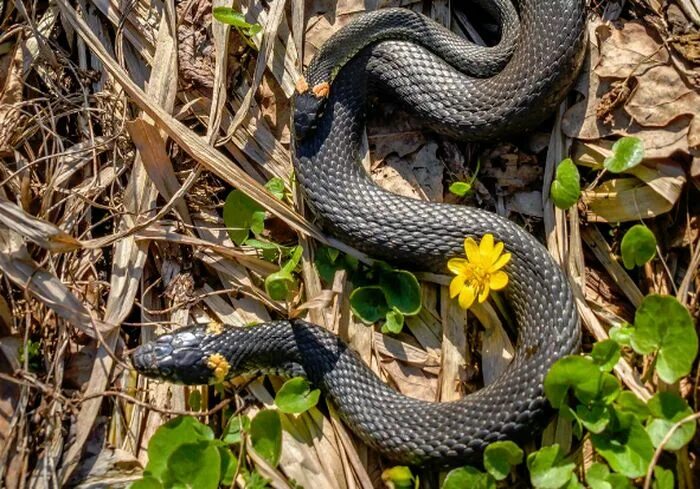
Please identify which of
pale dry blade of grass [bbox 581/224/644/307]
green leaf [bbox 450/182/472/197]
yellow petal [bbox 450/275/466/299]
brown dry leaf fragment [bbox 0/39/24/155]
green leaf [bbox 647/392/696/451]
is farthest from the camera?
brown dry leaf fragment [bbox 0/39/24/155]

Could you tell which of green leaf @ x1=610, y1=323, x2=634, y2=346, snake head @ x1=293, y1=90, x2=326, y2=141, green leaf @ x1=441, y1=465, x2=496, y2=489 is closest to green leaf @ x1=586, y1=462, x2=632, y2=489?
green leaf @ x1=441, y1=465, x2=496, y2=489

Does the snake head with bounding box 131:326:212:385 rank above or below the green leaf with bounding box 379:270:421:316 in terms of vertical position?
below

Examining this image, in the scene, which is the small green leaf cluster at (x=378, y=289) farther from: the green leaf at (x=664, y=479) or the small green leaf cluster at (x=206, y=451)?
the green leaf at (x=664, y=479)

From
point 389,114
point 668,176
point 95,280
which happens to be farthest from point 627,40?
point 95,280

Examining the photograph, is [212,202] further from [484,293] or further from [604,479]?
[604,479]

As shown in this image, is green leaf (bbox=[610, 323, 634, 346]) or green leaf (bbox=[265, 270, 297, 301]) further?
green leaf (bbox=[265, 270, 297, 301])

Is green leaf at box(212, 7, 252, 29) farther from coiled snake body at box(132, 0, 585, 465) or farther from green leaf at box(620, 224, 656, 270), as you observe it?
green leaf at box(620, 224, 656, 270)

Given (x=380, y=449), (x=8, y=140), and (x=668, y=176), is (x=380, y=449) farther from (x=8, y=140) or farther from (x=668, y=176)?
(x=8, y=140)

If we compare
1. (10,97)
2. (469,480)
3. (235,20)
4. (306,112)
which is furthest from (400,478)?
(10,97)
